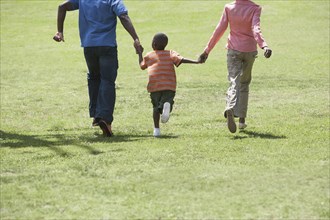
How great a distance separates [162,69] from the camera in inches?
400

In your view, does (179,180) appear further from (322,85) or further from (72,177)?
(322,85)

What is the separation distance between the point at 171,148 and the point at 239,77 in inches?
76.7

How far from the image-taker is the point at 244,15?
10273 millimetres

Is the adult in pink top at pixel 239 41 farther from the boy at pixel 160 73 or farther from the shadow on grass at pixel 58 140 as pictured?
the shadow on grass at pixel 58 140

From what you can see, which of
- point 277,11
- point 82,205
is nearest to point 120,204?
point 82,205

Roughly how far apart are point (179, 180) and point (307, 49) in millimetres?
16390

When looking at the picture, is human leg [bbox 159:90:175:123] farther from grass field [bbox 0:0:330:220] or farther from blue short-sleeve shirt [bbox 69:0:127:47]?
blue short-sleeve shirt [bbox 69:0:127:47]

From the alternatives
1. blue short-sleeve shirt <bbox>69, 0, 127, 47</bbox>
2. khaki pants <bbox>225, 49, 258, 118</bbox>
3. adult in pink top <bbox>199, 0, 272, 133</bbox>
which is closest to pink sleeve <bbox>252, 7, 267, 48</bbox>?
adult in pink top <bbox>199, 0, 272, 133</bbox>

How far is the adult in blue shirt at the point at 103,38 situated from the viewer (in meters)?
10.2

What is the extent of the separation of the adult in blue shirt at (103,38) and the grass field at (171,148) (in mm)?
391

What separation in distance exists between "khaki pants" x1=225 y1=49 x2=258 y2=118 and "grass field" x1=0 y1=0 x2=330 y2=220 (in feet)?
1.30

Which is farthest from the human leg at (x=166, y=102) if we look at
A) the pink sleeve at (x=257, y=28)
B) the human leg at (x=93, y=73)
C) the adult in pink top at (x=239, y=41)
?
the pink sleeve at (x=257, y=28)

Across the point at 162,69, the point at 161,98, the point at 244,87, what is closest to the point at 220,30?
the point at 244,87

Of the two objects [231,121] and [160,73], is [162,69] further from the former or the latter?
[231,121]
